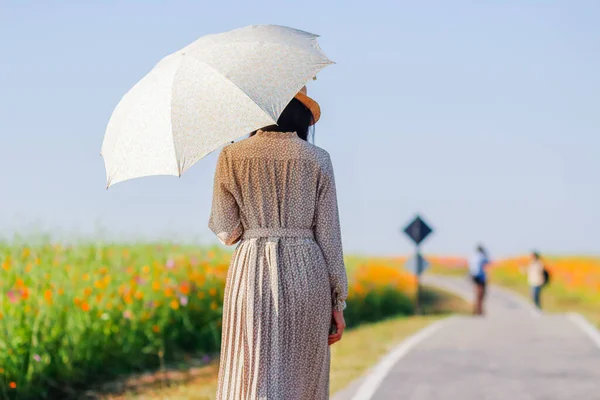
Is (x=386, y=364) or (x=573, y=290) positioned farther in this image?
(x=573, y=290)

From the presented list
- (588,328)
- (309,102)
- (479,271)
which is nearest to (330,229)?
(309,102)

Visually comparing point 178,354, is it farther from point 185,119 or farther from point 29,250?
point 185,119

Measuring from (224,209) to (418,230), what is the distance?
18068 millimetres

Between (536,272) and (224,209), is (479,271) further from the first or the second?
(224,209)

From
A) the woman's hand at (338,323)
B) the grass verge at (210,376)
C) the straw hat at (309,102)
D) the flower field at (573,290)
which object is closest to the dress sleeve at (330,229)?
the woman's hand at (338,323)

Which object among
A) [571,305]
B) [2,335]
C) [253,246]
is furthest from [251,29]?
[571,305]

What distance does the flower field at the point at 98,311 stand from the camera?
33.2 ft

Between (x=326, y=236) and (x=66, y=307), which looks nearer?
(x=326, y=236)

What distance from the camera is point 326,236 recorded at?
16.6ft

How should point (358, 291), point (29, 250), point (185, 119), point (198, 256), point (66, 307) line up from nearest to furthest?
1. point (185, 119)
2. point (66, 307)
3. point (29, 250)
4. point (198, 256)
5. point (358, 291)

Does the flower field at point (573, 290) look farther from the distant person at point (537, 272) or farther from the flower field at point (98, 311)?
the flower field at point (98, 311)

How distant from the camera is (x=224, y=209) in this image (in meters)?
5.07

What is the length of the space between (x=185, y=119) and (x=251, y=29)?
818 millimetres

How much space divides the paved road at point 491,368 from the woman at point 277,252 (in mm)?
4046
